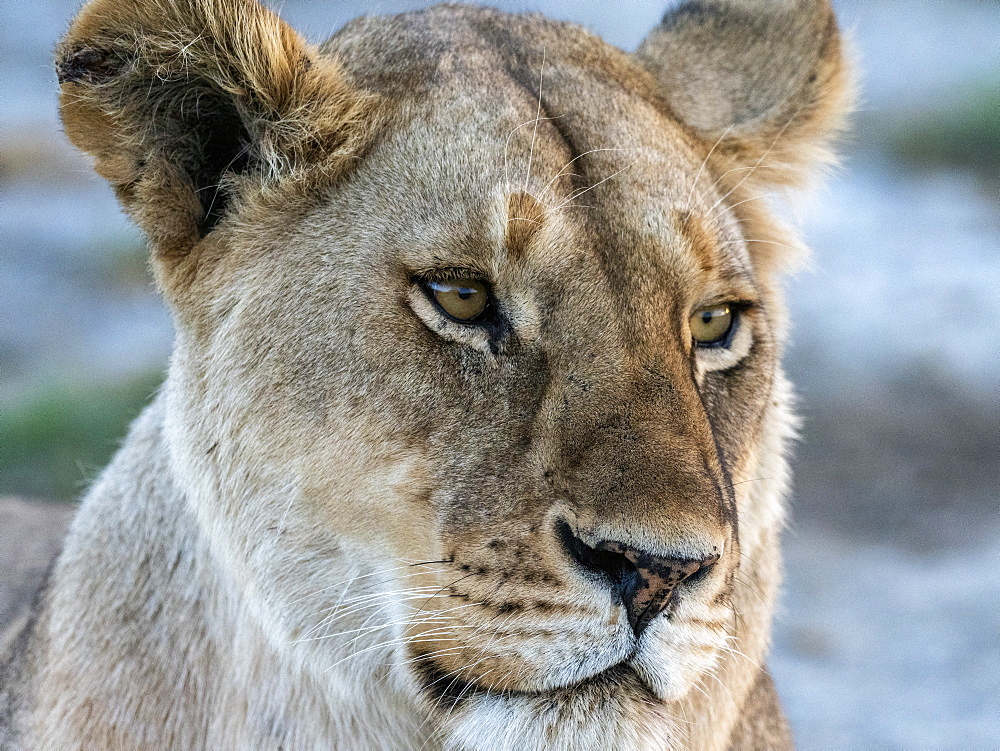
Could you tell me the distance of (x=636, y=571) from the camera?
1775 mm

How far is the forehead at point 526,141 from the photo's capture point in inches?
83.4

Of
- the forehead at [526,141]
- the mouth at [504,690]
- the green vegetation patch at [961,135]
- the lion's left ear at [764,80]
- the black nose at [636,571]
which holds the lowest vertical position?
the mouth at [504,690]

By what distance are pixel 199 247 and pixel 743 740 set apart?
1758 millimetres

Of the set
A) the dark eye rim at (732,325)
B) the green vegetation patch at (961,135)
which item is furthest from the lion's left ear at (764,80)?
the green vegetation patch at (961,135)

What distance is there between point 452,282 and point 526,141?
35 cm

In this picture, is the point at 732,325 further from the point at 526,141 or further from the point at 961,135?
the point at 961,135

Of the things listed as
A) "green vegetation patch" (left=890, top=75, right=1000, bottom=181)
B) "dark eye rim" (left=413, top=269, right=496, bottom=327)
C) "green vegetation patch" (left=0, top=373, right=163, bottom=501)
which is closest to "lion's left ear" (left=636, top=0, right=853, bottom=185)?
"dark eye rim" (left=413, top=269, right=496, bottom=327)

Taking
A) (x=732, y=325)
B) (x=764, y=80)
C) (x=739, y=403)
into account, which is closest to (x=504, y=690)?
(x=739, y=403)

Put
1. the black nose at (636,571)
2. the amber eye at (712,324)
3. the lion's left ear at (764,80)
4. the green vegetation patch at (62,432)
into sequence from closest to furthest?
1. the black nose at (636,571)
2. the amber eye at (712,324)
3. the lion's left ear at (764,80)
4. the green vegetation patch at (62,432)

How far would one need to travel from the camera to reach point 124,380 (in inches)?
331

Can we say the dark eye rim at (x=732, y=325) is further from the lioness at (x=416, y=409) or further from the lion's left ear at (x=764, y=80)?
the lion's left ear at (x=764, y=80)

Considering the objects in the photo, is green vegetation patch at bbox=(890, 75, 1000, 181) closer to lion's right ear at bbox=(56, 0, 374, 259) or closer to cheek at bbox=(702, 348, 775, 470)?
cheek at bbox=(702, 348, 775, 470)

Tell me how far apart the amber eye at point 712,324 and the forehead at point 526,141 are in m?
0.10

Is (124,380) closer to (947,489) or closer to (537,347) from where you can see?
(947,489)
